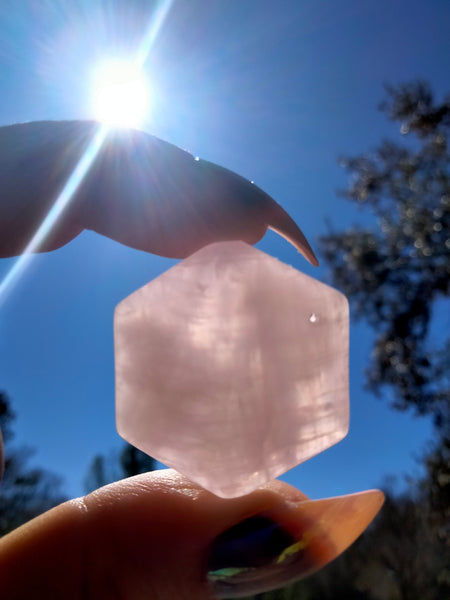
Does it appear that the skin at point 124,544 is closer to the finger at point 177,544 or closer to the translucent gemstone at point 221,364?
the finger at point 177,544

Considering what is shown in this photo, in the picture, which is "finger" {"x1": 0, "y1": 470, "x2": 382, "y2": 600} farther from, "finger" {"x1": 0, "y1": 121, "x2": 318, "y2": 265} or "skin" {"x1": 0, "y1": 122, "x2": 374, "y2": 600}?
"finger" {"x1": 0, "y1": 121, "x2": 318, "y2": 265}

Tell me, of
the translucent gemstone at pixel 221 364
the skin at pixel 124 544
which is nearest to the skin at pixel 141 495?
the skin at pixel 124 544

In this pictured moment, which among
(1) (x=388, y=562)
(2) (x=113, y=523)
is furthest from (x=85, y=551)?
(1) (x=388, y=562)

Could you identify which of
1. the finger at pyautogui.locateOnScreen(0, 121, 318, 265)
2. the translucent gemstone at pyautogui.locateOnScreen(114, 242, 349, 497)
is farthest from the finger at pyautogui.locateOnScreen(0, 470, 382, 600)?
the finger at pyautogui.locateOnScreen(0, 121, 318, 265)

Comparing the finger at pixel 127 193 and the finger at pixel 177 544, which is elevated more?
the finger at pixel 127 193

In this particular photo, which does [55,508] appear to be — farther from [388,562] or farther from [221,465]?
[388,562]

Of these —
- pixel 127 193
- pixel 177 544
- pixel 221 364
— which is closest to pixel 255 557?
pixel 177 544
